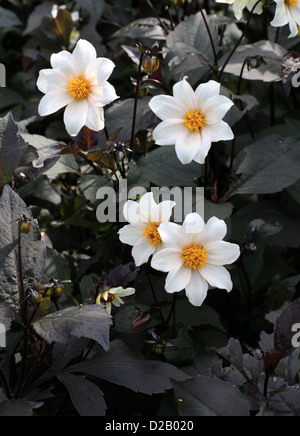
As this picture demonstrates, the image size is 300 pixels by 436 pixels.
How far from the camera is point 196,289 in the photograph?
1066mm

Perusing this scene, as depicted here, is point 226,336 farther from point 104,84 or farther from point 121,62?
point 121,62

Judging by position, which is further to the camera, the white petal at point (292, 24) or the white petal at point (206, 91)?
the white petal at point (292, 24)

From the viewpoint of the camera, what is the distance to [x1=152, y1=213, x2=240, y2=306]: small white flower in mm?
1046

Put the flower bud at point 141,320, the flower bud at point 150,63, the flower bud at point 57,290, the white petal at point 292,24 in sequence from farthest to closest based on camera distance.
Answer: the white petal at point 292,24
the flower bud at point 150,63
the flower bud at point 141,320
the flower bud at point 57,290

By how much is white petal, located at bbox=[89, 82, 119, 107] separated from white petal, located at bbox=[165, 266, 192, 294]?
1.17 feet

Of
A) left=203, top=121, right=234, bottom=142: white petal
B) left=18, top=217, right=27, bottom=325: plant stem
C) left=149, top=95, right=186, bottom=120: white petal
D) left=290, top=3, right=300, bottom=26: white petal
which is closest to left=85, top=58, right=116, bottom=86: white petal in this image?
left=149, top=95, right=186, bottom=120: white petal

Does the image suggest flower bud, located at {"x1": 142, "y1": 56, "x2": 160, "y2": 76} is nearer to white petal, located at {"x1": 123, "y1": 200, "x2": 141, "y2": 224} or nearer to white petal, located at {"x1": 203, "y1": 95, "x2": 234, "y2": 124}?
white petal, located at {"x1": 203, "y1": 95, "x2": 234, "y2": 124}

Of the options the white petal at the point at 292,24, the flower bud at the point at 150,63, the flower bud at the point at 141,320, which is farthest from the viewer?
the white petal at the point at 292,24

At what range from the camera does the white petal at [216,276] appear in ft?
3.45

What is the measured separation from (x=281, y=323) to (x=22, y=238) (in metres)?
0.49

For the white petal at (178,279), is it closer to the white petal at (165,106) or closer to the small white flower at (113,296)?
the small white flower at (113,296)

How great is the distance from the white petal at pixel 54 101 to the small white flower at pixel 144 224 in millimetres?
254

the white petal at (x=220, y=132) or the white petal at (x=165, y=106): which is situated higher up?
the white petal at (x=165, y=106)

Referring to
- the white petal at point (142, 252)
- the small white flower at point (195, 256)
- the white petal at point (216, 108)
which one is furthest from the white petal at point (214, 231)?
the white petal at point (216, 108)
